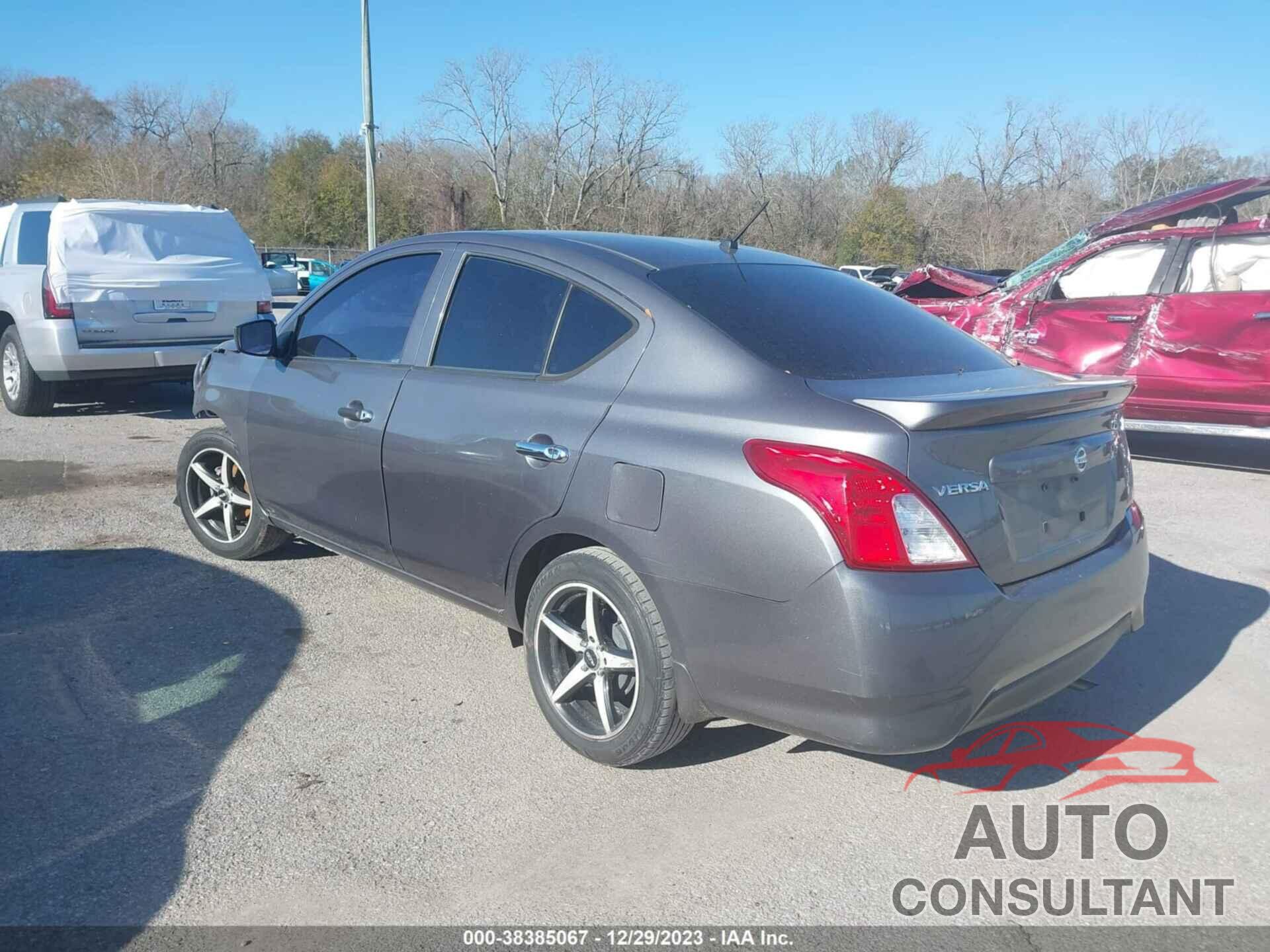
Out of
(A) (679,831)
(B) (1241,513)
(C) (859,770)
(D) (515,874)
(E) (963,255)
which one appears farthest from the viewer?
(E) (963,255)

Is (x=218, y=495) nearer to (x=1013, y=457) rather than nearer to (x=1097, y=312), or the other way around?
(x=1013, y=457)

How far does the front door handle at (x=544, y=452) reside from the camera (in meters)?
3.31

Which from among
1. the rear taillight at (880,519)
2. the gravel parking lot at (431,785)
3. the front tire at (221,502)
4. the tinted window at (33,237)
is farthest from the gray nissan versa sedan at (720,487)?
the tinted window at (33,237)

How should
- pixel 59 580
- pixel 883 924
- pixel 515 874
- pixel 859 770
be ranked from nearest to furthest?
1. pixel 883 924
2. pixel 515 874
3. pixel 859 770
4. pixel 59 580

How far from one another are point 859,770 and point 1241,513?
4699 mm

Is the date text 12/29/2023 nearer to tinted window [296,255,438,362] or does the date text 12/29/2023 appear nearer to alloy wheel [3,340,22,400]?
tinted window [296,255,438,362]

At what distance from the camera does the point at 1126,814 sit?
313cm

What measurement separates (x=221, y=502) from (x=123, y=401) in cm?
624

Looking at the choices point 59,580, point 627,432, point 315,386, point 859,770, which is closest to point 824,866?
point 859,770

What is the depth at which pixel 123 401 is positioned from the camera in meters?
10.6

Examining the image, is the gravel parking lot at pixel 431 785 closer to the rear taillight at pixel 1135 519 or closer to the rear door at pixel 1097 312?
the rear taillight at pixel 1135 519

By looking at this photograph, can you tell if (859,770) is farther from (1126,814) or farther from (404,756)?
(404,756)

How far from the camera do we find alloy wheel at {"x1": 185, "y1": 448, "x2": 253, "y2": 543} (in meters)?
5.25

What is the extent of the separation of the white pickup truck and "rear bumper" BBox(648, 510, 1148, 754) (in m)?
7.49
